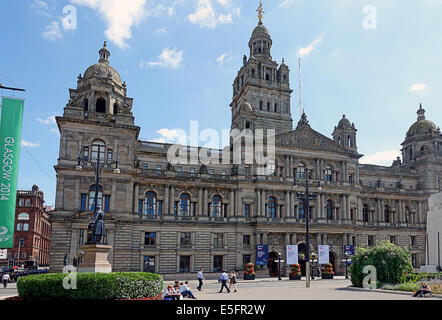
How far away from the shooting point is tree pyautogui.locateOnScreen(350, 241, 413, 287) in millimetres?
32281

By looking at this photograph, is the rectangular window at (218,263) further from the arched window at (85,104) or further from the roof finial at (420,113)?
the roof finial at (420,113)

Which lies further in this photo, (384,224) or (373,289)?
(384,224)

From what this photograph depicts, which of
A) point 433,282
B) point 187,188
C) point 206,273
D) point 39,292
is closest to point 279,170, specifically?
point 187,188

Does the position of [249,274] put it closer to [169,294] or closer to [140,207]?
[140,207]

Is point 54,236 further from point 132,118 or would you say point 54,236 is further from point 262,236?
point 262,236

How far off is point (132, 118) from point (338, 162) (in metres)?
31.8

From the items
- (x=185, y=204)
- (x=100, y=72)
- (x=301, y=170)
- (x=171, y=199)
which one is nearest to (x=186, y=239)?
(x=185, y=204)

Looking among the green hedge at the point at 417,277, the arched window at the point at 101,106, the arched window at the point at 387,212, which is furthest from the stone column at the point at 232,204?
the arched window at the point at 387,212

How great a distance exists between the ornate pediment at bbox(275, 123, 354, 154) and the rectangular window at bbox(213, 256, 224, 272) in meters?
18.1

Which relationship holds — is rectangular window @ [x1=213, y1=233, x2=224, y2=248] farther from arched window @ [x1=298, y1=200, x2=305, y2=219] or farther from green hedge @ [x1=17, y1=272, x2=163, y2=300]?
green hedge @ [x1=17, y1=272, x2=163, y2=300]

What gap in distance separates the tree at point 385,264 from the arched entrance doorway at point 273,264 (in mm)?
22448

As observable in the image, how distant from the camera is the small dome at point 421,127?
72.4 m

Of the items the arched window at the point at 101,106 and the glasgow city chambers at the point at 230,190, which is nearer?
the glasgow city chambers at the point at 230,190

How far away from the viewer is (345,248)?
2227 inches
